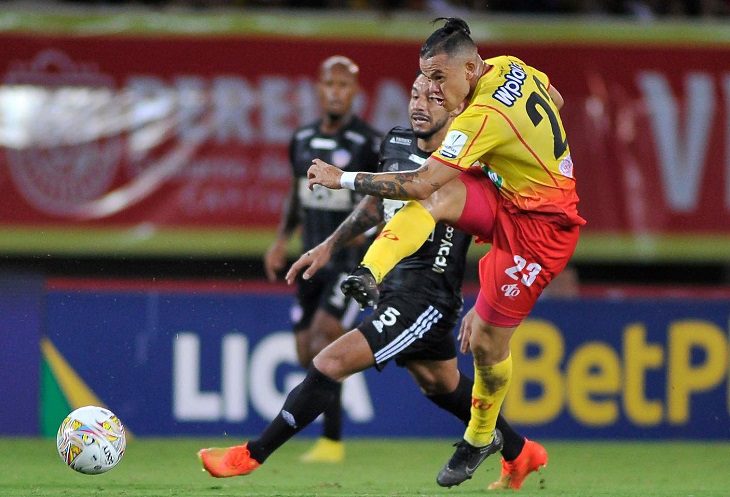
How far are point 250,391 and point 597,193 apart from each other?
3752 mm

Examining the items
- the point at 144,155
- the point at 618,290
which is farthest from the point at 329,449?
the point at 144,155

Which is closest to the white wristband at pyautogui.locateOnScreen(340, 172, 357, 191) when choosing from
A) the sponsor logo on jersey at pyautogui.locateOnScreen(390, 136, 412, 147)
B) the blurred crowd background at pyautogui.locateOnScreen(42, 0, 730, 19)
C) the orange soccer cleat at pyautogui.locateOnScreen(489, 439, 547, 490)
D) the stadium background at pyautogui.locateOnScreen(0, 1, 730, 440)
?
the sponsor logo on jersey at pyautogui.locateOnScreen(390, 136, 412, 147)

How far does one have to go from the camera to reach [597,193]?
12562 millimetres

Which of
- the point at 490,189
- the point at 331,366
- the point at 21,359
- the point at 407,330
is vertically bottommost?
the point at 21,359

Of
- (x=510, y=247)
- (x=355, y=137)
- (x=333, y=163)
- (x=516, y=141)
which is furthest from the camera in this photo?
(x=355, y=137)

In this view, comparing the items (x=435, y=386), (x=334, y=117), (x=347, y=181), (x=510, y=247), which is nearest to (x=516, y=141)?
(x=510, y=247)

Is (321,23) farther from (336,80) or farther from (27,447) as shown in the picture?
(27,447)

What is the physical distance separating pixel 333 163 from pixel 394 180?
3.16 metres

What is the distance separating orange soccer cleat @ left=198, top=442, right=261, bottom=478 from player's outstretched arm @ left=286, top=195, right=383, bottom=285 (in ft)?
2.95

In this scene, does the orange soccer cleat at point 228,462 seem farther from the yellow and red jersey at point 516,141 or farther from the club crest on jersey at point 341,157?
the club crest on jersey at point 341,157

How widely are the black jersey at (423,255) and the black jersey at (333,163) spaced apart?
2088 millimetres

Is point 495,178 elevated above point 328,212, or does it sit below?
above

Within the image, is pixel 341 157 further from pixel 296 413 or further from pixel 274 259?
pixel 296 413

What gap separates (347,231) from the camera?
288 inches
